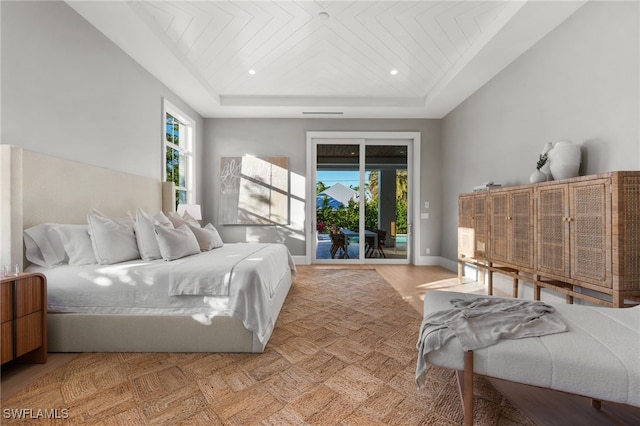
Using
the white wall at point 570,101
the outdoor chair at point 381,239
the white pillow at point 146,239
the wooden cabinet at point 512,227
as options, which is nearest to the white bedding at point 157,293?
the white pillow at point 146,239

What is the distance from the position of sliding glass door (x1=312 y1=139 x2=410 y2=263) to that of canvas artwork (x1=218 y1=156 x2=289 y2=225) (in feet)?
2.31

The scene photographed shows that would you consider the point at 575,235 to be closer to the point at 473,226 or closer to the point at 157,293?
the point at 473,226

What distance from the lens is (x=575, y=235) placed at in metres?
2.17

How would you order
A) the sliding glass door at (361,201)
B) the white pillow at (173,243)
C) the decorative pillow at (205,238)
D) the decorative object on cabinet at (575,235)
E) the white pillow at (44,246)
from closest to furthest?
the decorative object on cabinet at (575,235), the white pillow at (44,246), the white pillow at (173,243), the decorative pillow at (205,238), the sliding glass door at (361,201)

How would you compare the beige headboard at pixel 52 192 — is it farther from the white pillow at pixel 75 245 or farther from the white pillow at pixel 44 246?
the white pillow at pixel 75 245

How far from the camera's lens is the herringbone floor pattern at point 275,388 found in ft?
4.51

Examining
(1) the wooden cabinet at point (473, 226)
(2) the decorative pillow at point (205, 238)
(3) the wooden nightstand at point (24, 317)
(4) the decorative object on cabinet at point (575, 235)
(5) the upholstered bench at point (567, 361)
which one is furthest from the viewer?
(1) the wooden cabinet at point (473, 226)

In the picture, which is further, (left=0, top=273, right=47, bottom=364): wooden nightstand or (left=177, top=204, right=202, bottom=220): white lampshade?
(left=177, top=204, right=202, bottom=220): white lampshade

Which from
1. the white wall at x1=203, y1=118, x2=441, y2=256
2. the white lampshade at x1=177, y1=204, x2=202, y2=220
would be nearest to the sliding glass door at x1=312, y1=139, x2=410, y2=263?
the white wall at x1=203, y1=118, x2=441, y2=256

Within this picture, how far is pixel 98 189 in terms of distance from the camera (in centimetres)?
268

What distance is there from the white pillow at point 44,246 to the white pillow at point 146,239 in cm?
50

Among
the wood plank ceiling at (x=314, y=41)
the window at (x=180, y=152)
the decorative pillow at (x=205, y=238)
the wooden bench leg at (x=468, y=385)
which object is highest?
the wood plank ceiling at (x=314, y=41)

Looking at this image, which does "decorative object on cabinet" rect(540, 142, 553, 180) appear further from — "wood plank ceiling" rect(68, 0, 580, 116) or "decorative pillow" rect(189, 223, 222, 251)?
"decorative pillow" rect(189, 223, 222, 251)

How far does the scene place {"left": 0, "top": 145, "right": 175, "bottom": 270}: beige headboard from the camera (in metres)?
1.88
